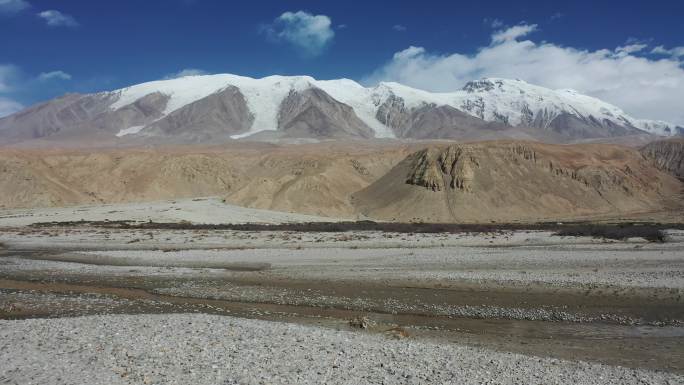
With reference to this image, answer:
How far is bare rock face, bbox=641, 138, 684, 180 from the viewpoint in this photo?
127812mm

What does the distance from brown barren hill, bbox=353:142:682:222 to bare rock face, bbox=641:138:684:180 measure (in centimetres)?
4755

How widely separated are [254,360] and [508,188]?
2379 inches

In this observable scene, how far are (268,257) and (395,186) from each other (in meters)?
39.4

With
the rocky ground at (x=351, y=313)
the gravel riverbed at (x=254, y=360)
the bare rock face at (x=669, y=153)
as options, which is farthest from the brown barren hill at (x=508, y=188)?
the gravel riverbed at (x=254, y=360)

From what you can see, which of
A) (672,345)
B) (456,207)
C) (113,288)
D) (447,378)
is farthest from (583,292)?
(456,207)

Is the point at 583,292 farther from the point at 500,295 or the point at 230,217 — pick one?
the point at 230,217

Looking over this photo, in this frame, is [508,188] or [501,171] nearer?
[508,188]

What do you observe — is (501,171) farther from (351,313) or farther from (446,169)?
(351,313)

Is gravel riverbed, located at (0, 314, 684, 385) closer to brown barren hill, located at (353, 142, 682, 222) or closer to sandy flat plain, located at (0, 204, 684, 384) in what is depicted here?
sandy flat plain, located at (0, 204, 684, 384)

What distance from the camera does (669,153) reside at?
133500 mm

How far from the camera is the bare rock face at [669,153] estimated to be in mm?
127812

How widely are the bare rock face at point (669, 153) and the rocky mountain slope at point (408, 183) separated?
38.2 meters

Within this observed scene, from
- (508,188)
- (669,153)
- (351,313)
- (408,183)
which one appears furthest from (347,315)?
(669,153)

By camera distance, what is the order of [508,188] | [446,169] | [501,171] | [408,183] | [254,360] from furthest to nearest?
[501,171] → [408,183] → [508,188] → [446,169] → [254,360]
